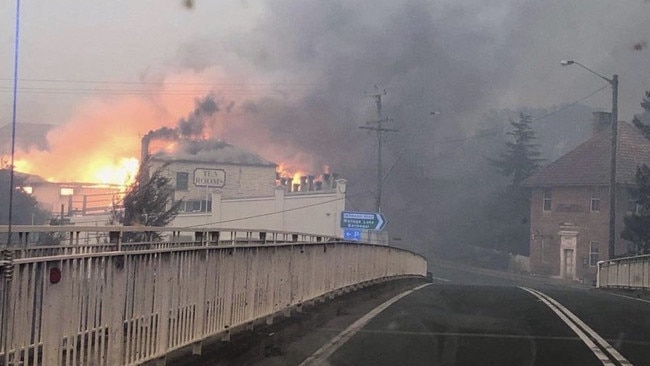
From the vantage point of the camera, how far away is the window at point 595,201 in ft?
187

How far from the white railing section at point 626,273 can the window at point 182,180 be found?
21.3 meters

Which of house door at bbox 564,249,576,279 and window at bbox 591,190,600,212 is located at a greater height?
window at bbox 591,190,600,212

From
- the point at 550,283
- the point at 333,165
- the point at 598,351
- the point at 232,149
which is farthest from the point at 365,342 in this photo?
the point at 333,165

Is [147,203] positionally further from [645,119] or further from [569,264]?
[645,119]

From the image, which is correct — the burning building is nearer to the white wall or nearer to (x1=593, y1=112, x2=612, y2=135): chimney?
the white wall

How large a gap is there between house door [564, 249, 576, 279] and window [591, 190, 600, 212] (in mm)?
3481

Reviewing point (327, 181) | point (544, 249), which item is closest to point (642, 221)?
point (544, 249)

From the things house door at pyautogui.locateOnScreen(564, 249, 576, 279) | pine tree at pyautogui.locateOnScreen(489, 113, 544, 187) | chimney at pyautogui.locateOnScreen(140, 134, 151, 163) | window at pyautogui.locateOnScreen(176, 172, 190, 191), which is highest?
pine tree at pyautogui.locateOnScreen(489, 113, 544, 187)

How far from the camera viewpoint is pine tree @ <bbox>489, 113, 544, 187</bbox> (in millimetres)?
79625

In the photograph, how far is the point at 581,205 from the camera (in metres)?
57.8

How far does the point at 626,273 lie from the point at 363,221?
787 inches

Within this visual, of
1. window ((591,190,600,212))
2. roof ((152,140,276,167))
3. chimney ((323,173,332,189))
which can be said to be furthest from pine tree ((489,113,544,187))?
roof ((152,140,276,167))

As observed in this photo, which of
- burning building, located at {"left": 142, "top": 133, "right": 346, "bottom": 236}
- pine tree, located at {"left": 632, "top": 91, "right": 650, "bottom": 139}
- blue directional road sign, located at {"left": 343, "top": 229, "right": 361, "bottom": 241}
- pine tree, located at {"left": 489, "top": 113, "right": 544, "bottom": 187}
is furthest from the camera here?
pine tree, located at {"left": 489, "top": 113, "right": 544, "bottom": 187}

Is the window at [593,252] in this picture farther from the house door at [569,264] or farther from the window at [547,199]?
the window at [547,199]
